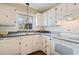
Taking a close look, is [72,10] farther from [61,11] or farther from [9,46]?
[9,46]

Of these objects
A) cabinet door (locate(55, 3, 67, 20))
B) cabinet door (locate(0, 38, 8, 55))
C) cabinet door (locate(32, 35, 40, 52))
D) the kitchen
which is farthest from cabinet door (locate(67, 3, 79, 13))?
cabinet door (locate(0, 38, 8, 55))

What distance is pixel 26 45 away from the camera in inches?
99.4

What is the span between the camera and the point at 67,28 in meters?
2.08

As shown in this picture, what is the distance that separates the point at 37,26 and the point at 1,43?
1.89m

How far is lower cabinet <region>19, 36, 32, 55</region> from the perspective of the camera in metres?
2.39

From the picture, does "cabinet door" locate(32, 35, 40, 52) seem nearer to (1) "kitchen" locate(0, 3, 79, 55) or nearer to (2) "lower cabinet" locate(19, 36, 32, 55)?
(1) "kitchen" locate(0, 3, 79, 55)

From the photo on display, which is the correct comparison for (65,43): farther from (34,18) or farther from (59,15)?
(34,18)

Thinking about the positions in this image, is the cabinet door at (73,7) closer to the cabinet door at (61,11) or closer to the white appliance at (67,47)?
the cabinet door at (61,11)

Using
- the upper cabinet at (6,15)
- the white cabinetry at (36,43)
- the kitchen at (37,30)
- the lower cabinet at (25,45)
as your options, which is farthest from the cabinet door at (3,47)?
the white cabinetry at (36,43)

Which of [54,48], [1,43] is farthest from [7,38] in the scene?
[54,48]

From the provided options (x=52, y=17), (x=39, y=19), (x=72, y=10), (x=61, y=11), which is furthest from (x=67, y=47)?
(x=39, y=19)

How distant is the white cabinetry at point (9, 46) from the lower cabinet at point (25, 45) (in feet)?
0.56

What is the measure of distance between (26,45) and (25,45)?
4 cm

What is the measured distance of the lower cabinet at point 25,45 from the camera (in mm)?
2393
